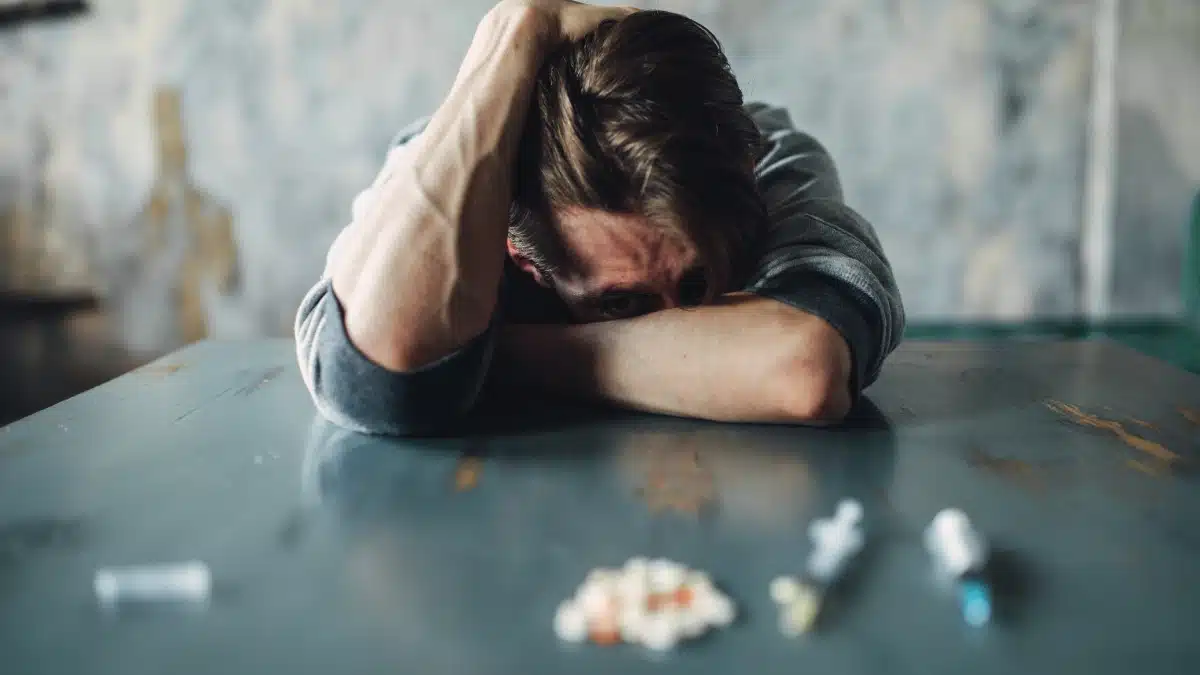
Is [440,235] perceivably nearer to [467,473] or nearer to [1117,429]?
[467,473]

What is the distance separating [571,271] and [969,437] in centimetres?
36

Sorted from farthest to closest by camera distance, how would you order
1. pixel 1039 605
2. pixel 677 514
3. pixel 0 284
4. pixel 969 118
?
pixel 0 284, pixel 969 118, pixel 677 514, pixel 1039 605

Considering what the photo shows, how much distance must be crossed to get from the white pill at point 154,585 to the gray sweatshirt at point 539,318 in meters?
0.27

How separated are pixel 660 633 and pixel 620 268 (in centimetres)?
41

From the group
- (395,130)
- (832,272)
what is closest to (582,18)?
(832,272)

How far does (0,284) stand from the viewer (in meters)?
2.43

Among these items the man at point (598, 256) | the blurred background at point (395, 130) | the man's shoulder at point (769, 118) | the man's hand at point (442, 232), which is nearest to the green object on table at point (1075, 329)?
the blurred background at point (395, 130)

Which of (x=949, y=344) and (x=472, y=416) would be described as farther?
(x=949, y=344)

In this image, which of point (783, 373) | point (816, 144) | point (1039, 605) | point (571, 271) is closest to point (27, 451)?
point (571, 271)

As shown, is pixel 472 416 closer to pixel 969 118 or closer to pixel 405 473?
pixel 405 473

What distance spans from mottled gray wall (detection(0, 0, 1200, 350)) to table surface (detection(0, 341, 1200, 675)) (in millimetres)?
1400

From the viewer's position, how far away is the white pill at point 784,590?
18.3 inches

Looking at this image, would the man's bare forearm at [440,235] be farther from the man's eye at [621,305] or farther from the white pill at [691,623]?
the white pill at [691,623]

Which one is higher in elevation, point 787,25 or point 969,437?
point 787,25
